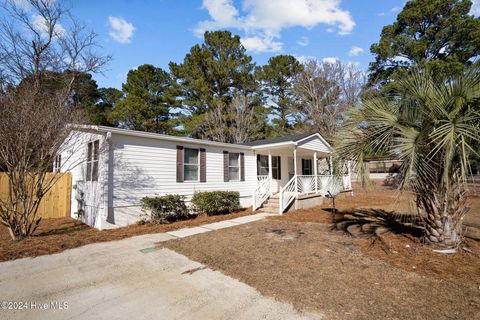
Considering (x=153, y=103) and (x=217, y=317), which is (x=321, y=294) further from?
(x=153, y=103)

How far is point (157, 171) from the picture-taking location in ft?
29.1

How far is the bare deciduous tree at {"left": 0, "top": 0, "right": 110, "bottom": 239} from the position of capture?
6.23 metres

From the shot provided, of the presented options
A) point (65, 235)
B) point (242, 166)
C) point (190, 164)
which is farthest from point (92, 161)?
point (242, 166)

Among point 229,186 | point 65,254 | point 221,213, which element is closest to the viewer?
point 65,254

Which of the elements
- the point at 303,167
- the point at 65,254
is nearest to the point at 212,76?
the point at 303,167

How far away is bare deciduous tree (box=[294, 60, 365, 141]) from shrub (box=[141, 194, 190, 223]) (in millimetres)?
16942

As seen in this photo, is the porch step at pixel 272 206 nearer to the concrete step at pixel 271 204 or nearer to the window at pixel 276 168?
the concrete step at pixel 271 204

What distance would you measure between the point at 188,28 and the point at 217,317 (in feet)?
41.5

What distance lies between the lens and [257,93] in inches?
990

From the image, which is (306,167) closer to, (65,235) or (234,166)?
(234,166)

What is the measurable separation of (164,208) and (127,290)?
489 centimetres

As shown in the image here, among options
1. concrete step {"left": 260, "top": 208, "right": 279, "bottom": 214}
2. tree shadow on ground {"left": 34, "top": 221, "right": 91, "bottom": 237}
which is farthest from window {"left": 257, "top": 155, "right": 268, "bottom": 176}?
tree shadow on ground {"left": 34, "top": 221, "right": 91, "bottom": 237}

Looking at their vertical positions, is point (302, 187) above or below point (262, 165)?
below

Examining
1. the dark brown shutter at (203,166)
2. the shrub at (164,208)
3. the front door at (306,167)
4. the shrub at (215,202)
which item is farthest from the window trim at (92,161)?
the front door at (306,167)
